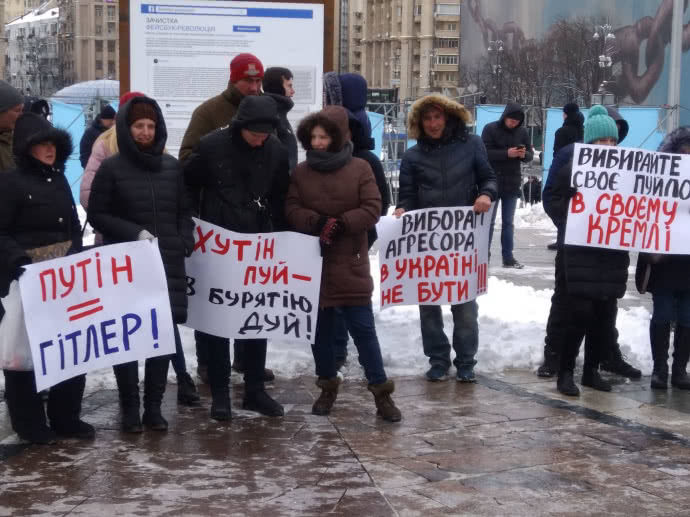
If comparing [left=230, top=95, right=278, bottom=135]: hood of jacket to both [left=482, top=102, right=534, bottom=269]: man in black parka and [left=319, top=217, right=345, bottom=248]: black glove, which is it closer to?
[left=319, top=217, right=345, bottom=248]: black glove

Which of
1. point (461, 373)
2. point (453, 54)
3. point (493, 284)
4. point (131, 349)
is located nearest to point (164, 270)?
point (131, 349)

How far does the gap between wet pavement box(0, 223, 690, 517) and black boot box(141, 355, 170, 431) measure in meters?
0.07

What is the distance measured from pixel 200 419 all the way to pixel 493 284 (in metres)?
4.97

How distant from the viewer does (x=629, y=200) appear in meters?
7.57

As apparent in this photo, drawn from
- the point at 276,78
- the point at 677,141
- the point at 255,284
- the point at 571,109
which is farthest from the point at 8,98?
the point at 571,109

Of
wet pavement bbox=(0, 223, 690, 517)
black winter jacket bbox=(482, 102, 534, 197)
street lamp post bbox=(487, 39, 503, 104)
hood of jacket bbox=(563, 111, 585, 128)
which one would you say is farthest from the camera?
street lamp post bbox=(487, 39, 503, 104)

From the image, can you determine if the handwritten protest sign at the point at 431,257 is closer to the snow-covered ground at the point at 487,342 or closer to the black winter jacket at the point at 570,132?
the snow-covered ground at the point at 487,342

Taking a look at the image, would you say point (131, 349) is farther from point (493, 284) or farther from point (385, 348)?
point (493, 284)

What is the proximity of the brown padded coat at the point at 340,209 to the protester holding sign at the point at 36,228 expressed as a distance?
1234 millimetres

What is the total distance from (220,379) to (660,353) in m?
2.83

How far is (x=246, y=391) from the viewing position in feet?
22.6

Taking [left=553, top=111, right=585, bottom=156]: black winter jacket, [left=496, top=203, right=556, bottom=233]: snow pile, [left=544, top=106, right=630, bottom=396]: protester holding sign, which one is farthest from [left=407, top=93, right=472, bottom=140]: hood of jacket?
[left=496, top=203, right=556, bottom=233]: snow pile

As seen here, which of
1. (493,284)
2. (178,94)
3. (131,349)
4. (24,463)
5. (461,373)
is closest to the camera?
(24,463)

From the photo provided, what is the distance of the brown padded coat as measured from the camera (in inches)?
261
